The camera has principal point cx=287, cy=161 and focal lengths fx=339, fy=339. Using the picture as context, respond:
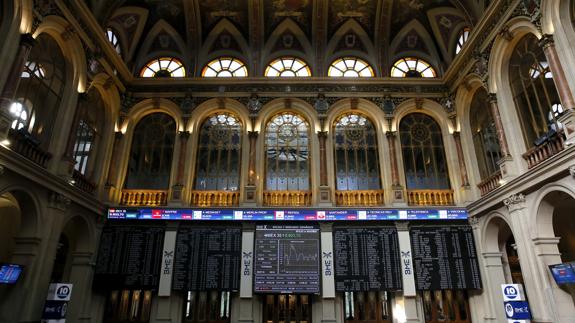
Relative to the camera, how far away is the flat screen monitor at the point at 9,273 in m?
8.38

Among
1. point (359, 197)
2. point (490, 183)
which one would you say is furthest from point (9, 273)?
point (490, 183)

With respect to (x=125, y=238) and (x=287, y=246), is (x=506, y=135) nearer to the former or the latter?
(x=287, y=246)

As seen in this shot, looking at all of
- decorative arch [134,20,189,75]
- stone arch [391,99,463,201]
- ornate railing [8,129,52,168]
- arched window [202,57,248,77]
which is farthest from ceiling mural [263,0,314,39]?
ornate railing [8,129,52,168]

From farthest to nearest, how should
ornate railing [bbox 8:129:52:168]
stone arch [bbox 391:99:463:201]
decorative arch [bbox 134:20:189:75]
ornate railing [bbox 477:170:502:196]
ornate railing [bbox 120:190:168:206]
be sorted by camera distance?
decorative arch [bbox 134:20:189:75] < stone arch [bbox 391:99:463:201] < ornate railing [bbox 120:190:168:206] < ornate railing [bbox 477:170:502:196] < ornate railing [bbox 8:129:52:168]

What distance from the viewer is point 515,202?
1010 centimetres

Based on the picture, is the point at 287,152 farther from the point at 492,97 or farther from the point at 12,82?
the point at 12,82

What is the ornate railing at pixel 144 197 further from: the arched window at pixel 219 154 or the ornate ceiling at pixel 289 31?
the ornate ceiling at pixel 289 31

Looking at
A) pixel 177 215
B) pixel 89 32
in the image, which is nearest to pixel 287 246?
pixel 177 215

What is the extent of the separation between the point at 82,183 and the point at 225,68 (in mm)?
7830

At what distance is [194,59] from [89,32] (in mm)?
4599

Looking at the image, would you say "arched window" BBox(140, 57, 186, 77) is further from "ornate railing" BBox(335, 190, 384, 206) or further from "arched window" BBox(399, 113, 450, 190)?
"arched window" BBox(399, 113, 450, 190)

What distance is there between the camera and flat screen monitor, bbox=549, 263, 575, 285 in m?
8.32

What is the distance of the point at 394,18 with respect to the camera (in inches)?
610

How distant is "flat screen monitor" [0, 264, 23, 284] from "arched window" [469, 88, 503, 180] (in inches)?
590
